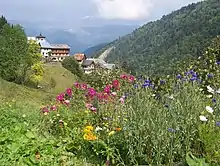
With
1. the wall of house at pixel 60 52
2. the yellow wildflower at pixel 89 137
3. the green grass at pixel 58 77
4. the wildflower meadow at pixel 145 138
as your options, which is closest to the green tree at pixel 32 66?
the green grass at pixel 58 77

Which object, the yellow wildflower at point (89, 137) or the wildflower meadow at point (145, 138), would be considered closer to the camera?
the wildflower meadow at point (145, 138)

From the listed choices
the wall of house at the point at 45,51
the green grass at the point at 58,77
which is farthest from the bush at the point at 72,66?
the wall of house at the point at 45,51

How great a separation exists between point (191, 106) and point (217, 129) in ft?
1.27

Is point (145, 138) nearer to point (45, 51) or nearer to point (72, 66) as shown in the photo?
point (72, 66)

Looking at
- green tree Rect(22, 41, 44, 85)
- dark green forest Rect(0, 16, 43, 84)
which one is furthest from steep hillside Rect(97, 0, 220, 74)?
dark green forest Rect(0, 16, 43, 84)

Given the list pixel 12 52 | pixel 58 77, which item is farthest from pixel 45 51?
pixel 12 52

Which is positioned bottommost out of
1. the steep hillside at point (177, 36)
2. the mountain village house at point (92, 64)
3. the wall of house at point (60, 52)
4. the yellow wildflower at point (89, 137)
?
the yellow wildflower at point (89, 137)

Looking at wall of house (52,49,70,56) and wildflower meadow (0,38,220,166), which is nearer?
wildflower meadow (0,38,220,166)

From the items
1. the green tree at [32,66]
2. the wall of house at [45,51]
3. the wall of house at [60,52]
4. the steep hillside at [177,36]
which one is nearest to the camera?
the green tree at [32,66]

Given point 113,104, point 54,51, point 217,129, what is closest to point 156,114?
point 217,129

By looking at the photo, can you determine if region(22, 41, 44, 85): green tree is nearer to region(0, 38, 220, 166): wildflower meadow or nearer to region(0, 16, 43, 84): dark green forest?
region(0, 16, 43, 84): dark green forest

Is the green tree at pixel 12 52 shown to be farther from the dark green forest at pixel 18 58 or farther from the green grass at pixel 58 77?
the green grass at pixel 58 77

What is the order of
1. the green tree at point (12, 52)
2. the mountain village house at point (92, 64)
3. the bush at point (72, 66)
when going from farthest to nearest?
the bush at point (72, 66) → the green tree at point (12, 52) → the mountain village house at point (92, 64)

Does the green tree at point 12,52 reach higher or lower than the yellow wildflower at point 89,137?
higher
